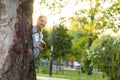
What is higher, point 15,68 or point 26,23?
point 26,23

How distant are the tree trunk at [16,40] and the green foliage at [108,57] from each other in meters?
9.30

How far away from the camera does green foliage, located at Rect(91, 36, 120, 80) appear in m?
14.0

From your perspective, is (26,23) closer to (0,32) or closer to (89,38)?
(0,32)

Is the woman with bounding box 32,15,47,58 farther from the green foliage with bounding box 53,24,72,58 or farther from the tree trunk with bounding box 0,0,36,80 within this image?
the green foliage with bounding box 53,24,72,58

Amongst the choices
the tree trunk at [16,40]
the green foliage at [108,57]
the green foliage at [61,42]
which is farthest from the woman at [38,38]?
the green foliage at [61,42]

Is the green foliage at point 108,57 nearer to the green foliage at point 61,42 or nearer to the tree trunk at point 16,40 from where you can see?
the tree trunk at point 16,40

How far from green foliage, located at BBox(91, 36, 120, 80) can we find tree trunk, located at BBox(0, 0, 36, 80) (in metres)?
9.30

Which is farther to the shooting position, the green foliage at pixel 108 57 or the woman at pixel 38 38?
the green foliage at pixel 108 57

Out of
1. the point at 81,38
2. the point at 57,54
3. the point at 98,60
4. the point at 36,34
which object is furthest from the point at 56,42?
the point at 36,34

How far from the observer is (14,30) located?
15.0 feet

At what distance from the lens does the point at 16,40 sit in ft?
15.1

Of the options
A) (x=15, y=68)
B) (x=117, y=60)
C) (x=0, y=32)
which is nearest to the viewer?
(x=0, y=32)

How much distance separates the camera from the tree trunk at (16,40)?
171 inches

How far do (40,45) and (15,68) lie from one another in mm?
496
